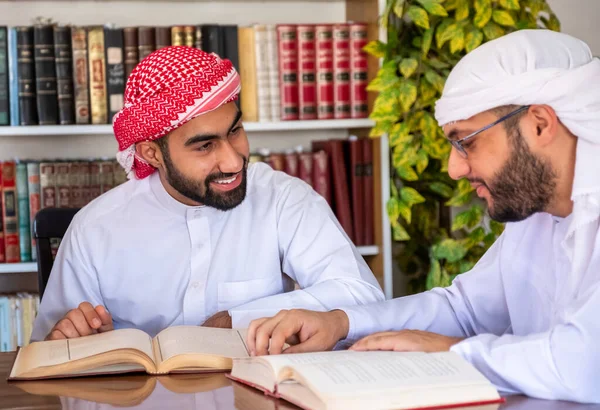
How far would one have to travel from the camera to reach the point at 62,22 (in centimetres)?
324

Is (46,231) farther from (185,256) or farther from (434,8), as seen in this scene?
(434,8)

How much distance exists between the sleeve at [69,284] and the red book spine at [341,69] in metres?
1.26

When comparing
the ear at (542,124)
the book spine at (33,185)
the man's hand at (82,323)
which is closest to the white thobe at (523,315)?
the ear at (542,124)

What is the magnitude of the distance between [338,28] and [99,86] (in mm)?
850

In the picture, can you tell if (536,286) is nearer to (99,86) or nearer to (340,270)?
(340,270)

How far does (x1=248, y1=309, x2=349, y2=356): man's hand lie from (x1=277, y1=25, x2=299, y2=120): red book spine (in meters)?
1.63

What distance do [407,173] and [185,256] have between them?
114 cm

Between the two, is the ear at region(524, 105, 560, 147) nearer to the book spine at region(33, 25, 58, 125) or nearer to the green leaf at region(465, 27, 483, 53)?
the green leaf at region(465, 27, 483, 53)

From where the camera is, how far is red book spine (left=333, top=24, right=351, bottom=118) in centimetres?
312

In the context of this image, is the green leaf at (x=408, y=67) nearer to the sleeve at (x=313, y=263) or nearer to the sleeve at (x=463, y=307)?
the sleeve at (x=313, y=263)

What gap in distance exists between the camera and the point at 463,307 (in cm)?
176

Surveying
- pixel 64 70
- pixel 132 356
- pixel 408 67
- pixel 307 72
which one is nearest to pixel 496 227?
pixel 408 67

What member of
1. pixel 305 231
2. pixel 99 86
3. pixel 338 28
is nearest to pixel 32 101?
pixel 99 86

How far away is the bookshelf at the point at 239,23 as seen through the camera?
3.12m
